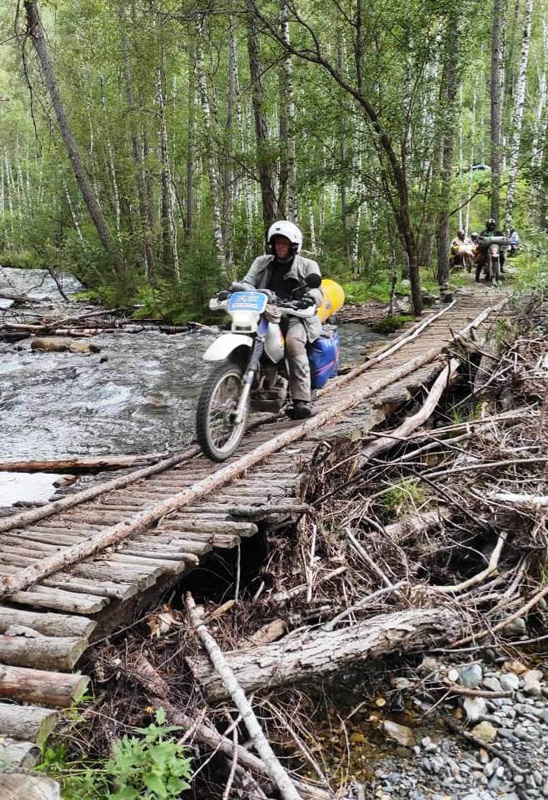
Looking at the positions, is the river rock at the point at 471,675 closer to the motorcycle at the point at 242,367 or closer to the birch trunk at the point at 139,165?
the motorcycle at the point at 242,367

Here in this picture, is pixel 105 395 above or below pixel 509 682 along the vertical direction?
above

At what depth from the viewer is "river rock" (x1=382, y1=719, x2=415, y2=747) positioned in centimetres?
292

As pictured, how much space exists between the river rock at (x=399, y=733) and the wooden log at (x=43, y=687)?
5.18 ft

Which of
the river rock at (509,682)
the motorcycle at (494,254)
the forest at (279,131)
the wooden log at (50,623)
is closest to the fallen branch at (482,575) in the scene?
the river rock at (509,682)

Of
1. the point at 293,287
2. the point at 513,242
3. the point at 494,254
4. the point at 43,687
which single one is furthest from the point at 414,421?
the point at 513,242

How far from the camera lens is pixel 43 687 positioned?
7.48 ft

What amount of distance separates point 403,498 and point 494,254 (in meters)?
12.5

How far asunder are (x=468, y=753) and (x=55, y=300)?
2175 cm

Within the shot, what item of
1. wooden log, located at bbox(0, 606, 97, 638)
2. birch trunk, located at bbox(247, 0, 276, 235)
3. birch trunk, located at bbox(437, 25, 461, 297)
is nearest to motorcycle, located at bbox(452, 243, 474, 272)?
birch trunk, located at bbox(437, 25, 461, 297)

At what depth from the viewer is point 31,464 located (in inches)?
250

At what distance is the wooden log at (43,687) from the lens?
2.25m

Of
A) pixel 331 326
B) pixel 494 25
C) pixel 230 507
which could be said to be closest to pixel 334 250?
pixel 494 25

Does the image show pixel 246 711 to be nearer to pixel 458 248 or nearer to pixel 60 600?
pixel 60 600

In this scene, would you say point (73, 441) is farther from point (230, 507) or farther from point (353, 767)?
point (353, 767)
